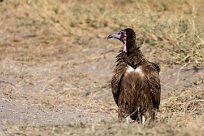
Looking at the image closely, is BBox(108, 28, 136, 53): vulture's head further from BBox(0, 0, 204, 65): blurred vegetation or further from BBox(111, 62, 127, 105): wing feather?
BBox(0, 0, 204, 65): blurred vegetation

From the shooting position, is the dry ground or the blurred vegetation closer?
the dry ground

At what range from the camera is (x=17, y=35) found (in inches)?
542

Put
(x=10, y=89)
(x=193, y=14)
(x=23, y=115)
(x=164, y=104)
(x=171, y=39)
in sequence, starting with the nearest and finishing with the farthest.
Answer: (x=23, y=115) → (x=164, y=104) → (x=10, y=89) → (x=171, y=39) → (x=193, y=14)

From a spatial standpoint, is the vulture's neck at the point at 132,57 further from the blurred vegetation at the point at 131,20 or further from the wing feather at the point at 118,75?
the blurred vegetation at the point at 131,20

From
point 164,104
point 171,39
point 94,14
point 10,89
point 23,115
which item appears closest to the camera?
point 23,115

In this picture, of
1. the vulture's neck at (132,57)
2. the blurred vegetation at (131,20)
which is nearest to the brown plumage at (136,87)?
the vulture's neck at (132,57)

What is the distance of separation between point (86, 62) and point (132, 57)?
13.3 ft

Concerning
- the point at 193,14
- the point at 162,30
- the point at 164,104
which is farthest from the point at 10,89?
the point at 193,14

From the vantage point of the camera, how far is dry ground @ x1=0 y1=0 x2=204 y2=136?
7756 mm

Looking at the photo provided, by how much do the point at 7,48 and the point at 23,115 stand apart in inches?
174

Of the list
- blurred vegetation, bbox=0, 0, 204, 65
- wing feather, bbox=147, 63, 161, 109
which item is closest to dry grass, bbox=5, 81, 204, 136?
wing feather, bbox=147, 63, 161, 109

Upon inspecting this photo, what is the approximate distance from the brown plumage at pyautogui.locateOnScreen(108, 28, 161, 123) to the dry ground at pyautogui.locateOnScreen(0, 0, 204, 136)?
273mm

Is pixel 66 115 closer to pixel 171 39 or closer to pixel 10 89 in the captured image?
pixel 10 89

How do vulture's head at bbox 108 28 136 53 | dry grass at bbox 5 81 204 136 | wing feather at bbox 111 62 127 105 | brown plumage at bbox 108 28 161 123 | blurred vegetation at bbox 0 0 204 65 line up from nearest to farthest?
dry grass at bbox 5 81 204 136 < brown plumage at bbox 108 28 161 123 < wing feather at bbox 111 62 127 105 < vulture's head at bbox 108 28 136 53 < blurred vegetation at bbox 0 0 204 65
